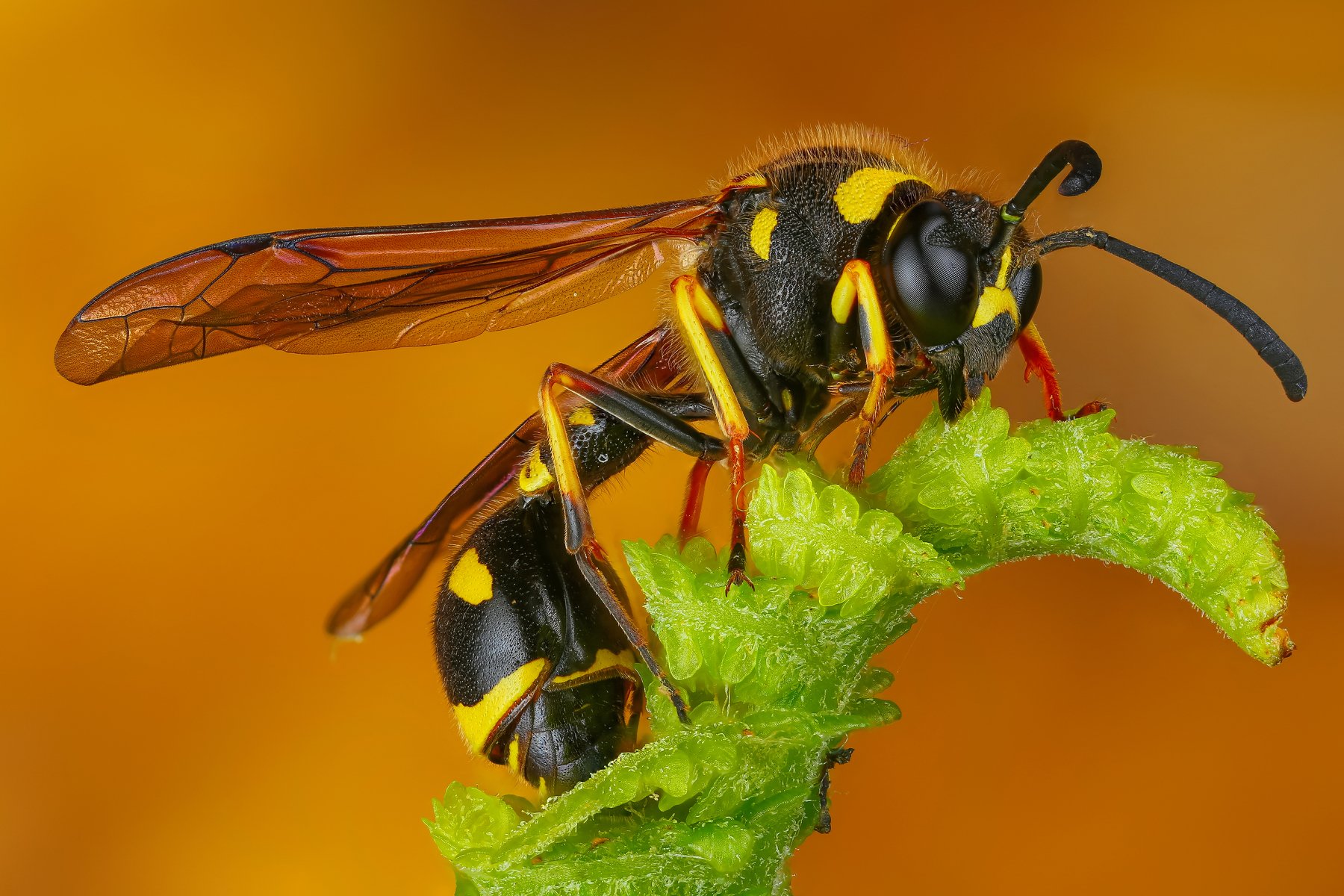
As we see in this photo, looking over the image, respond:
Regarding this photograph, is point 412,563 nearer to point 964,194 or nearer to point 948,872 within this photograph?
point 964,194

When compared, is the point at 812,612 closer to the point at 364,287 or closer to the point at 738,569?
the point at 738,569

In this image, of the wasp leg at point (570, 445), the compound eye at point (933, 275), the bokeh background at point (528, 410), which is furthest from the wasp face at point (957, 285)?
the bokeh background at point (528, 410)

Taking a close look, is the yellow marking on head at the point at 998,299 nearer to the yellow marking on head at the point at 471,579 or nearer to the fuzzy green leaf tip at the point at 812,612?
the fuzzy green leaf tip at the point at 812,612

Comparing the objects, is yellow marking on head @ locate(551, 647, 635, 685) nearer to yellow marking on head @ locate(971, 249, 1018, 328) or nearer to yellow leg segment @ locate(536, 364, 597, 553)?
yellow leg segment @ locate(536, 364, 597, 553)

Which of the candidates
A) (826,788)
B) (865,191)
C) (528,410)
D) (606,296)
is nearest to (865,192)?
(865,191)

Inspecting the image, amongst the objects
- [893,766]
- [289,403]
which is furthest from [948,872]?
[289,403]

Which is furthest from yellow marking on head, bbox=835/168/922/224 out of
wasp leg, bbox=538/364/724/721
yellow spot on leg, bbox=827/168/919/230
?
wasp leg, bbox=538/364/724/721
